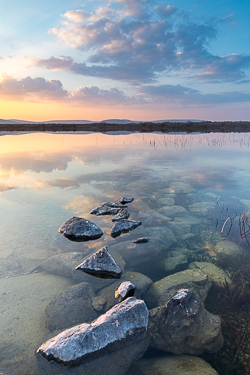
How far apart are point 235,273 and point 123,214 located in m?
4.21

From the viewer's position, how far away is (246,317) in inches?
167

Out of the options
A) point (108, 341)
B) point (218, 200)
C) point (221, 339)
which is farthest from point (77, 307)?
point (218, 200)

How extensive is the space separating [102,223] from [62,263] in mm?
2577

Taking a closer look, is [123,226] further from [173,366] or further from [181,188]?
[181,188]

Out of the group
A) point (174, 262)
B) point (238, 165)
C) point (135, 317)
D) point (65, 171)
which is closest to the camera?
point (135, 317)

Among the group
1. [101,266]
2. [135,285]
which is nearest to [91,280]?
[101,266]

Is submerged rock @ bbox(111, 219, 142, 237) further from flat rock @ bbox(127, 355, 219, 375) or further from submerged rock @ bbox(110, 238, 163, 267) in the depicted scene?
flat rock @ bbox(127, 355, 219, 375)

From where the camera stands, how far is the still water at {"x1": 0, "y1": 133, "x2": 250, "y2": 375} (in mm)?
4223

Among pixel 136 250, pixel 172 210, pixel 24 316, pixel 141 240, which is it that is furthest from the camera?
pixel 172 210

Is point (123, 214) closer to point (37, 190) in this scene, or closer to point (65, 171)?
point (37, 190)

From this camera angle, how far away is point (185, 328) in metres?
3.82

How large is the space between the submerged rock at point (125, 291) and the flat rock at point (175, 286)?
1.19 ft

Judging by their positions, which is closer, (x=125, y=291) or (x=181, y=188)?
(x=125, y=291)

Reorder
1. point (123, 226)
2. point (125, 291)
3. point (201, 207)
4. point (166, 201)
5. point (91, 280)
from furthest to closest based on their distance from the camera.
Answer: point (166, 201), point (201, 207), point (123, 226), point (91, 280), point (125, 291)
